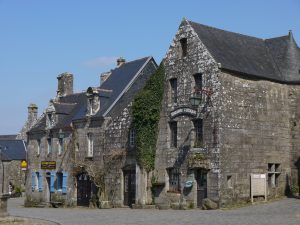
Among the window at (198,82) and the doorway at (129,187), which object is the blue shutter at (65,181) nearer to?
the doorway at (129,187)

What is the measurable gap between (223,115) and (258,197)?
15.1ft

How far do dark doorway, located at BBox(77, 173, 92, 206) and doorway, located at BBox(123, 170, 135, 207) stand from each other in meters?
3.51

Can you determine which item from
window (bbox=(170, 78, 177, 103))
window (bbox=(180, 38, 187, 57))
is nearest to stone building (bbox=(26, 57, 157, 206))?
window (bbox=(170, 78, 177, 103))

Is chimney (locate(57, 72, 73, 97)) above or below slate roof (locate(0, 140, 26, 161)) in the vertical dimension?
above

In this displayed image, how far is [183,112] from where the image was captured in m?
28.4

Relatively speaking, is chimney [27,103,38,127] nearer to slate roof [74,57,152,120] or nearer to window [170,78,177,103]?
slate roof [74,57,152,120]

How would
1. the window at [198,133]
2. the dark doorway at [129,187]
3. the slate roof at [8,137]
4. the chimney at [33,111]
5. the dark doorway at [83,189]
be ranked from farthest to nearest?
1. the slate roof at [8,137]
2. the chimney at [33,111]
3. the dark doorway at [83,189]
4. the dark doorway at [129,187]
5. the window at [198,133]

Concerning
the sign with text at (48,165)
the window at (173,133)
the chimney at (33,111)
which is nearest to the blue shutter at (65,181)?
the sign with text at (48,165)

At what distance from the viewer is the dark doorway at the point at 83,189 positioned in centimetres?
3444

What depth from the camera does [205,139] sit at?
88.7ft

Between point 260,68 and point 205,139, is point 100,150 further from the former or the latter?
point 260,68

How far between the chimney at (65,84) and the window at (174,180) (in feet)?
56.1

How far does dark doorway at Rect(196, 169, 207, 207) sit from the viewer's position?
1061 inches

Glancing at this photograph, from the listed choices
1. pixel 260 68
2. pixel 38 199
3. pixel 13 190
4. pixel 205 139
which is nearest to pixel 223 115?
pixel 205 139
